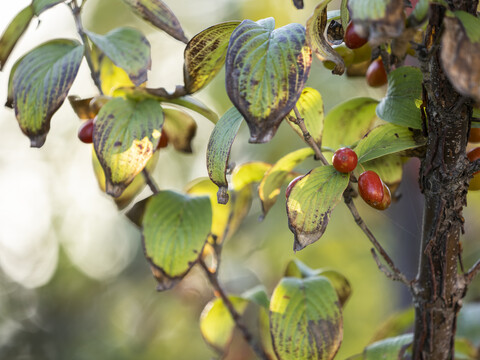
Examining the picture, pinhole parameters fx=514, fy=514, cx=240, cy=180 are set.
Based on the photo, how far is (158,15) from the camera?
500 millimetres

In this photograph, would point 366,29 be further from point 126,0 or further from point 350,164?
point 126,0

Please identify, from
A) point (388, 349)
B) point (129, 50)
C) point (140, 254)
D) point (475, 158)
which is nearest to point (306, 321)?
point (388, 349)

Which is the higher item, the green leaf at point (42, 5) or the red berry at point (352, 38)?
the green leaf at point (42, 5)

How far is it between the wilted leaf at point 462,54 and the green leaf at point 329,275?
351mm

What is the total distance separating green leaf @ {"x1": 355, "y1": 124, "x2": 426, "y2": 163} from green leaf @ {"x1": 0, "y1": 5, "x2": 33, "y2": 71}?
0.35 m

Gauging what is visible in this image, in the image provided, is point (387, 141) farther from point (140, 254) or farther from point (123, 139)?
point (140, 254)

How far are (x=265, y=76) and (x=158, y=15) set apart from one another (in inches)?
7.7

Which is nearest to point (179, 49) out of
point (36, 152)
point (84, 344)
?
point (36, 152)

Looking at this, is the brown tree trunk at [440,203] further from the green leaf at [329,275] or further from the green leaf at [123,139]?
the green leaf at [123,139]

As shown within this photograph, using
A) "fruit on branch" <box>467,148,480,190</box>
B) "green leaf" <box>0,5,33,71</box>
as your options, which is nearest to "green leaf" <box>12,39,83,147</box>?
"green leaf" <box>0,5,33,71</box>

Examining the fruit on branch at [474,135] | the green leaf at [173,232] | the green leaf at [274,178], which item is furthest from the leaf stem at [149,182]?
the fruit on branch at [474,135]

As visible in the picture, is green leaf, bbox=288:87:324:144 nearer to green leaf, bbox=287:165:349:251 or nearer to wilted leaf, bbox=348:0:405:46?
green leaf, bbox=287:165:349:251

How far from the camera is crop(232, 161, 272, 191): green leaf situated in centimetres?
62

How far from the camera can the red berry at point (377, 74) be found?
0.56 m
